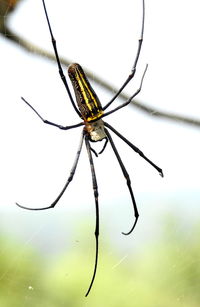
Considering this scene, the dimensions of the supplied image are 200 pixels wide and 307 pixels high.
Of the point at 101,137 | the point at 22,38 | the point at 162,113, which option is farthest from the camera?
the point at 162,113

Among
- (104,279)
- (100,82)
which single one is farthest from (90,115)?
(104,279)

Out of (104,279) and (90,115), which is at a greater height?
(90,115)

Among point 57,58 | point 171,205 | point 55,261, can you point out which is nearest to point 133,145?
point 57,58

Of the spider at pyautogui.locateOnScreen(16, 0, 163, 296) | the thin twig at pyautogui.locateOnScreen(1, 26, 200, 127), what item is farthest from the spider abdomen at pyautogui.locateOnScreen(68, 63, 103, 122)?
the thin twig at pyautogui.locateOnScreen(1, 26, 200, 127)

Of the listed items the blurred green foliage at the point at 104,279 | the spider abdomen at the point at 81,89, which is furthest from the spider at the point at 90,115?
the blurred green foliage at the point at 104,279

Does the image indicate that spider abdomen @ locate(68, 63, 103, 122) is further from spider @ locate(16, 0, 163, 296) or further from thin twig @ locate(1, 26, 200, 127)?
thin twig @ locate(1, 26, 200, 127)

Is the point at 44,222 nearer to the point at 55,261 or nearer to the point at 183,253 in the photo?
the point at 183,253

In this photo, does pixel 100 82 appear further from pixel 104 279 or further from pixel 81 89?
pixel 104 279

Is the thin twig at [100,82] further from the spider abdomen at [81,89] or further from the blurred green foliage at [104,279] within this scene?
the blurred green foliage at [104,279]
